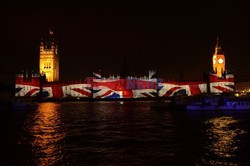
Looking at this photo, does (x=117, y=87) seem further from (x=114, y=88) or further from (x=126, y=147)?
(x=126, y=147)

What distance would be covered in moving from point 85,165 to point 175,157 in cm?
563

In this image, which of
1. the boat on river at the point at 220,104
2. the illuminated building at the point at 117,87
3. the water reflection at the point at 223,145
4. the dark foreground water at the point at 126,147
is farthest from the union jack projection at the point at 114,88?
the water reflection at the point at 223,145

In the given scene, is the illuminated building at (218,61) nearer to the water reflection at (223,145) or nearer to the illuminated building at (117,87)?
the illuminated building at (117,87)

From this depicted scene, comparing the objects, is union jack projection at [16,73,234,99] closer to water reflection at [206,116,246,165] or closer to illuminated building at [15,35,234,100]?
illuminated building at [15,35,234,100]

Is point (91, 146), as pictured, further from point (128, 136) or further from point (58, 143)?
point (128, 136)

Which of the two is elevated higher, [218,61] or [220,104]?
[218,61]

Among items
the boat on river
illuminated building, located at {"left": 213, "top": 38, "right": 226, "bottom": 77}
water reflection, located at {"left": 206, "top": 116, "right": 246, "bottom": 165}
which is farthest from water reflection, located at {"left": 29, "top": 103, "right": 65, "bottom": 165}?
illuminated building, located at {"left": 213, "top": 38, "right": 226, "bottom": 77}

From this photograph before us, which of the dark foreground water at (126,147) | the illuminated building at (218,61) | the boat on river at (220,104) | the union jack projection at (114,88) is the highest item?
the illuminated building at (218,61)

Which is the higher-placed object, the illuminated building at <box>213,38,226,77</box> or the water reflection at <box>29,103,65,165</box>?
the illuminated building at <box>213,38,226,77</box>

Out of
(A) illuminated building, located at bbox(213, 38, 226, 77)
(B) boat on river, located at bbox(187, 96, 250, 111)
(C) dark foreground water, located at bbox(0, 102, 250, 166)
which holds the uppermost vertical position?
(A) illuminated building, located at bbox(213, 38, 226, 77)

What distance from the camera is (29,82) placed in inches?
5679

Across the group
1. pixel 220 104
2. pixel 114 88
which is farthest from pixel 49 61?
pixel 220 104

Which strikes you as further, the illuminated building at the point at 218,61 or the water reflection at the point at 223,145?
the illuminated building at the point at 218,61

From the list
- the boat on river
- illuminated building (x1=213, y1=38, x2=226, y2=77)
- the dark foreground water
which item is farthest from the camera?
illuminated building (x1=213, y1=38, x2=226, y2=77)
